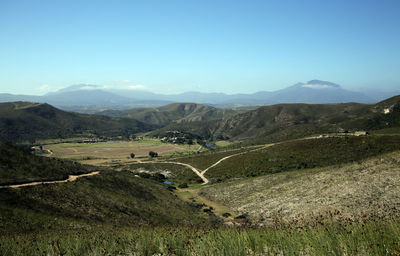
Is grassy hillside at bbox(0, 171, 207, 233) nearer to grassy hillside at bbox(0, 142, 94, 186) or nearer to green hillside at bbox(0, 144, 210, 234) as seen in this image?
green hillside at bbox(0, 144, 210, 234)

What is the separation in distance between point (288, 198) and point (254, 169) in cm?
2788

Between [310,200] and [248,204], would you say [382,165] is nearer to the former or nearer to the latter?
[310,200]

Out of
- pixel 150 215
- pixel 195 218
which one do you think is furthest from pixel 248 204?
pixel 150 215

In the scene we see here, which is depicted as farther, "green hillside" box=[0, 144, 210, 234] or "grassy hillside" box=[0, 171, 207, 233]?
"green hillside" box=[0, 144, 210, 234]

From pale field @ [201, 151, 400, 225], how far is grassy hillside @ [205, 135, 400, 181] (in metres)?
14.7

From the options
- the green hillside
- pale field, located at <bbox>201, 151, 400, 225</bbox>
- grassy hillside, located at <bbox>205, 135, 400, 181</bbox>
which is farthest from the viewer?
grassy hillside, located at <bbox>205, 135, 400, 181</bbox>

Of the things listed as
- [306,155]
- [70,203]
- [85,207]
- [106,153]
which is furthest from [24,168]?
[106,153]

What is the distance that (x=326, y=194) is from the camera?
2869 centimetres

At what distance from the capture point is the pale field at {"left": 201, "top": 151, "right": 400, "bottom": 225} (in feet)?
74.3

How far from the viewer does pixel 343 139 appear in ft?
198

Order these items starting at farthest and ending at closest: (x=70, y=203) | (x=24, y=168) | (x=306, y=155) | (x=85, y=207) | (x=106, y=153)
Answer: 1. (x=106, y=153)
2. (x=306, y=155)
3. (x=24, y=168)
4. (x=85, y=207)
5. (x=70, y=203)

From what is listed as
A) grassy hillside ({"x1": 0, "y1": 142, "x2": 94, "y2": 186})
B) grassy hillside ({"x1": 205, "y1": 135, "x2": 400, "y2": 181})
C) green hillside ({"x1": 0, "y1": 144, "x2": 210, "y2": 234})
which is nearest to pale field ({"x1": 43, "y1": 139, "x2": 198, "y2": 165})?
grassy hillside ({"x1": 205, "y1": 135, "x2": 400, "y2": 181})

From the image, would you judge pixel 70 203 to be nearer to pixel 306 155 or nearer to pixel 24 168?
pixel 24 168

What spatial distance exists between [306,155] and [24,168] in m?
56.2
